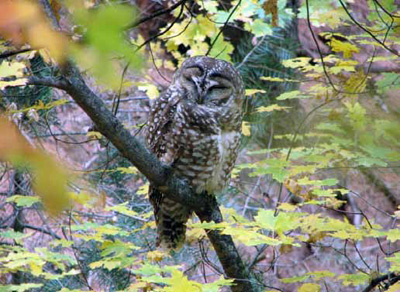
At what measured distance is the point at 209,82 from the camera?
2.73 metres

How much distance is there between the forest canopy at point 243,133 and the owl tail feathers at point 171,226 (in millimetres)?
44

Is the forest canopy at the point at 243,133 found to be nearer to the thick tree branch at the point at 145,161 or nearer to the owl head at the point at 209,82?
the thick tree branch at the point at 145,161

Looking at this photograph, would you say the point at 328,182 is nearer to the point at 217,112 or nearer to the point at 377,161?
the point at 377,161

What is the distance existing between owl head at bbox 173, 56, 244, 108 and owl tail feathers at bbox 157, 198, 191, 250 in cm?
61

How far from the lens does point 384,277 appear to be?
7.50 ft

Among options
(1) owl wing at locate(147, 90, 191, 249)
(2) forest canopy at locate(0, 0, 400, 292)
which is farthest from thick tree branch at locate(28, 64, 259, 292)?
(1) owl wing at locate(147, 90, 191, 249)

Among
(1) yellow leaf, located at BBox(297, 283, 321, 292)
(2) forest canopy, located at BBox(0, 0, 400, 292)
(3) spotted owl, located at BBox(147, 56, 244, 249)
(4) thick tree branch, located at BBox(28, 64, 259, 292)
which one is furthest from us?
(3) spotted owl, located at BBox(147, 56, 244, 249)

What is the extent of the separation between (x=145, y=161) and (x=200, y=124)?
852 mm

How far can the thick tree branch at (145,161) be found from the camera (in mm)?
1560

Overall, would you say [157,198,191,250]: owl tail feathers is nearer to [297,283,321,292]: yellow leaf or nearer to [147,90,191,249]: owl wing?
[147,90,191,249]: owl wing

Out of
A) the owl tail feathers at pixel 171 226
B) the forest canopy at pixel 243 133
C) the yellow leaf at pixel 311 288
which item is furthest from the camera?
the owl tail feathers at pixel 171 226

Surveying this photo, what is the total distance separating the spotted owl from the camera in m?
2.70

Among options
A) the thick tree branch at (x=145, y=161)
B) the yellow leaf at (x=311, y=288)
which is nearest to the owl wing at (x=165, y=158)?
the thick tree branch at (x=145, y=161)

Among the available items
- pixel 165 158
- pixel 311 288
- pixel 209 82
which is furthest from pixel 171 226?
pixel 311 288
